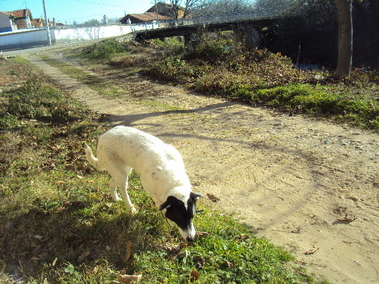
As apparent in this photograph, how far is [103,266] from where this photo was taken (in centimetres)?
340

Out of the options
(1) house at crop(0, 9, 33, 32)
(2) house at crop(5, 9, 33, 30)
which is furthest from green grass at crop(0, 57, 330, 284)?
(2) house at crop(5, 9, 33, 30)

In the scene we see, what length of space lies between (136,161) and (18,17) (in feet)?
287

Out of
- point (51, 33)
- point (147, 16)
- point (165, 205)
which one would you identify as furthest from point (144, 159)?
point (147, 16)

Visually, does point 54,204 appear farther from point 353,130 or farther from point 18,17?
point 18,17

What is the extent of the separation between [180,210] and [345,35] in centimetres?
1292

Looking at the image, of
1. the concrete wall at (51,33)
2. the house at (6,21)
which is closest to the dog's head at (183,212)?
the concrete wall at (51,33)

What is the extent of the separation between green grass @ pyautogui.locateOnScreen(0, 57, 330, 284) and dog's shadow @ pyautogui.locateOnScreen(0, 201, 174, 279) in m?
0.01

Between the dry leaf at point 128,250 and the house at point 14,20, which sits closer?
the dry leaf at point 128,250

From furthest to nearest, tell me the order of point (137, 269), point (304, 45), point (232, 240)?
point (304, 45) → point (232, 240) → point (137, 269)

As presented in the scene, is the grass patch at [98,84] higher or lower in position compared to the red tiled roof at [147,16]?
lower

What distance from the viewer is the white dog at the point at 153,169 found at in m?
3.50

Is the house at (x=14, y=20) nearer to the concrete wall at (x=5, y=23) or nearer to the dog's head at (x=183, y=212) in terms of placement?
the concrete wall at (x=5, y=23)

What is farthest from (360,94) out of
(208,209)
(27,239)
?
(27,239)

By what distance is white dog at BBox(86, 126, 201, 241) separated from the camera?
138 inches
